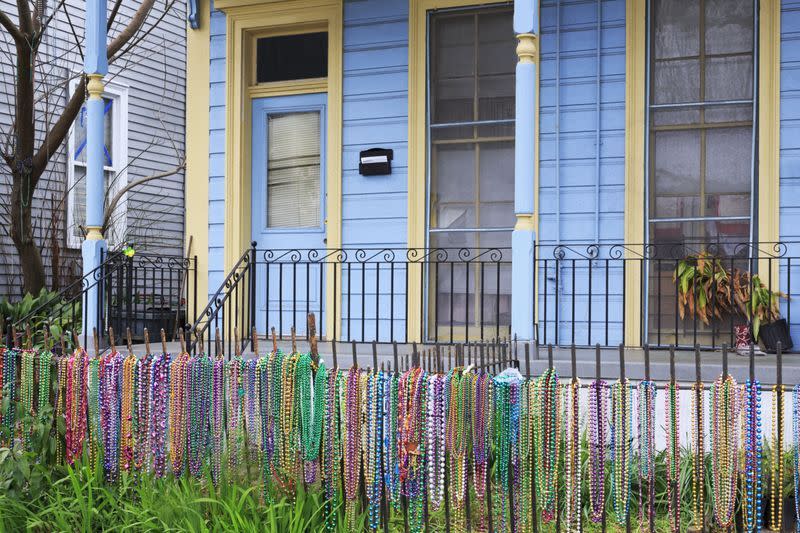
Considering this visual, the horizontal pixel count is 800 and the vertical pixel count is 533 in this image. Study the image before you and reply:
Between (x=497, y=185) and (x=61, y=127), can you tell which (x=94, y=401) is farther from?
(x=61, y=127)

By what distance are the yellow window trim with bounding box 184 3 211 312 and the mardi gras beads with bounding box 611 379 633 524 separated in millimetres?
5039

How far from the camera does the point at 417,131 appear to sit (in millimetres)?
7305

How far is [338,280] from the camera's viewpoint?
7508 millimetres

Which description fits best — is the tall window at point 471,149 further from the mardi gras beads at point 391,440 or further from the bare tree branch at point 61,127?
the bare tree branch at point 61,127

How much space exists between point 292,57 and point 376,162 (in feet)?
4.67

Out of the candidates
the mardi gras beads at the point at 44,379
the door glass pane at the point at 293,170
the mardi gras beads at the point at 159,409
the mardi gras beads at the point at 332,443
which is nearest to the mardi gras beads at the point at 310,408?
the mardi gras beads at the point at 332,443

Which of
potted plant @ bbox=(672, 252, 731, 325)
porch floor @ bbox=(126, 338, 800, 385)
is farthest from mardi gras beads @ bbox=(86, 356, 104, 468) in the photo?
potted plant @ bbox=(672, 252, 731, 325)

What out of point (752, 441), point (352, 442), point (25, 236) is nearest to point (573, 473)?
point (752, 441)

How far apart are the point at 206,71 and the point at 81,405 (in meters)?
4.39

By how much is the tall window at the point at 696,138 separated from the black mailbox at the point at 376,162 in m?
2.15

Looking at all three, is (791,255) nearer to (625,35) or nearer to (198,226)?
(625,35)

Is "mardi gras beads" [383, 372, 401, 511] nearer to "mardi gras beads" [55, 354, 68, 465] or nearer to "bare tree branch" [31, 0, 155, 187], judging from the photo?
"mardi gras beads" [55, 354, 68, 465]

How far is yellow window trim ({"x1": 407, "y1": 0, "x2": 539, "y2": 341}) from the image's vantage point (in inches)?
286

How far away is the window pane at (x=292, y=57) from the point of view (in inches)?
309
